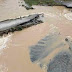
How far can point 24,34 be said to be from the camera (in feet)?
42.8

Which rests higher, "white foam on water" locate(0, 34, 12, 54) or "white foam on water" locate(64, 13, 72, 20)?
"white foam on water" locate(64, 13, 72, 20)

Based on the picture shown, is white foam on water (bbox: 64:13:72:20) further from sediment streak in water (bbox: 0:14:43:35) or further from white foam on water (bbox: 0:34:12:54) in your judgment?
white foam on water (bbox: 0:34:12:54)

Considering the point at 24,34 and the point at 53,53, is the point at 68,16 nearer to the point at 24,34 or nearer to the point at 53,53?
the point at 24,34

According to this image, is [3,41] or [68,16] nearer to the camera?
[3,41]

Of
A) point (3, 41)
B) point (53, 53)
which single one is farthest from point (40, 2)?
point (53, 53)

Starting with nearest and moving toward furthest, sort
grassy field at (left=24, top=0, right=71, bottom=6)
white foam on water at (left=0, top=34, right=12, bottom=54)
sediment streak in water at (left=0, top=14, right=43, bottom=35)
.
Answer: white foam on water at (left=0, top=34, right=12, bottom=54) < sediment streak in water at (left=0, top=14, right=43, bottom=35) < grassy field at (left=24, top=0, right=71, bottom=6)

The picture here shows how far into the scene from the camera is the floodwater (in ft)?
33.1

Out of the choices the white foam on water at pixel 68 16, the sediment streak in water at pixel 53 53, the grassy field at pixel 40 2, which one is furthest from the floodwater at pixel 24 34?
the grassy field at pixel 40 2

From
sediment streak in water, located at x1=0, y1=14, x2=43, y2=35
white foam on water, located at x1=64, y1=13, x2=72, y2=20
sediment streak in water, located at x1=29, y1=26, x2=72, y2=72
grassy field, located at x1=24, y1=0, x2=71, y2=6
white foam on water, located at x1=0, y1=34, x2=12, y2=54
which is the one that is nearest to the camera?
sediment streak in water, located at x1=29, y1=26, x2=72, y2=72

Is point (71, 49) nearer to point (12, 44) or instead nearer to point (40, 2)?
point (12, 44)

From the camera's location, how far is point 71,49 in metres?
11.4

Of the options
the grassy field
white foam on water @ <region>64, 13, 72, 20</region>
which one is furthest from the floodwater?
the grassy field

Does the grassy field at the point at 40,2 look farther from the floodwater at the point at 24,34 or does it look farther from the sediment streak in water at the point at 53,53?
the sediment streak in water at the point at 53,53

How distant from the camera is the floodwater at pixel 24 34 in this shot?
10.1 meters
